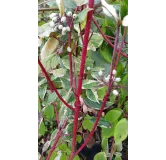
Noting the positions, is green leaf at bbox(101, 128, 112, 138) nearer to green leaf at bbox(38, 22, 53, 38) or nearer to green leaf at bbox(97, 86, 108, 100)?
green leaf at bbox(97, 86, 108, 100)

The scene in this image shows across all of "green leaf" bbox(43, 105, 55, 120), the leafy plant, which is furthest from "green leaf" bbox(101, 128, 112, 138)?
"green leaf" bbox(43, 105, 55, 120)

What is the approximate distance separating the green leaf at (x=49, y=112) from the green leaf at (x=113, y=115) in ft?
0.34

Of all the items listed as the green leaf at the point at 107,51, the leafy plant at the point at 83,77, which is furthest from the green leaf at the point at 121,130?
the green leaf at the point at 107,51

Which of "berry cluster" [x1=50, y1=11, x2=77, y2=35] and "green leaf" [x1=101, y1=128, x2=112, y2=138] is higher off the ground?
"berry cluster" [x1=50, y1=11, x2=77, y2=35]

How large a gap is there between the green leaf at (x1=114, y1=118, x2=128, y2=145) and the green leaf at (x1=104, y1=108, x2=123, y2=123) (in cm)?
3

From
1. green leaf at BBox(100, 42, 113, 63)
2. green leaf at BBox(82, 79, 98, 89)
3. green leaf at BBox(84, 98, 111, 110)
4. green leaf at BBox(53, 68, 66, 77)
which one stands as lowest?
green leaf at BBox(84, 98, 111, 110)

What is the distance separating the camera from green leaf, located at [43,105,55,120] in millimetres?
592

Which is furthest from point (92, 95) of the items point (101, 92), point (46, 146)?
point (46, 146)

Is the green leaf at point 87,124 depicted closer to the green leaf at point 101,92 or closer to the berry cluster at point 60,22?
the green leaf at point 101,92

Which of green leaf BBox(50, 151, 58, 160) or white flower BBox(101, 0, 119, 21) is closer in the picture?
white flower BBox(101, 0, 119, 21)
